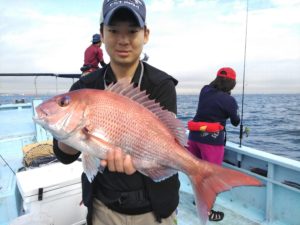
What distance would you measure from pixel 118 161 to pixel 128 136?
0.19 m

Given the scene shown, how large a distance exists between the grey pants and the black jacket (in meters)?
0.04

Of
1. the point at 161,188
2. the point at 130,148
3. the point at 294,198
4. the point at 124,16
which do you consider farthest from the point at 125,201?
the point at 294,198

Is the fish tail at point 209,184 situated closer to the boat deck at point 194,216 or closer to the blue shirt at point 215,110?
the boat deck at point 194,216

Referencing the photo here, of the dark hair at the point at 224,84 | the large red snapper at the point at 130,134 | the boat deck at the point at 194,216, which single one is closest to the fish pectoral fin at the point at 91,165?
the large red snapper at the point at 130,134

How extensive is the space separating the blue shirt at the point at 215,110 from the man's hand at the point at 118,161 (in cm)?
338

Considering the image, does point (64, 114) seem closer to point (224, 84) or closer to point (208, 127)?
point (208, 127)

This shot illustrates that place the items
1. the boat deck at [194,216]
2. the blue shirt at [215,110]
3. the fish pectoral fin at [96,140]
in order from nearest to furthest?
the fish pectoral fin at [96,140], the boat deck at [194,216], the blue shirt at [215,110]

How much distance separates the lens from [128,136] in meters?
1.93

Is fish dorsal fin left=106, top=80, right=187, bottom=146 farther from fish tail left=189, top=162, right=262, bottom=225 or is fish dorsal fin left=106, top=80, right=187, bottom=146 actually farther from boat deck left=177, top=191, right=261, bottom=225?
boat deck left=177, top=191, right=261, bottom=225

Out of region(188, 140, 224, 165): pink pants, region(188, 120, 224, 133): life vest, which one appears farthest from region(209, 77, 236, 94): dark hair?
region(188, 140, 224, 165): pink pants

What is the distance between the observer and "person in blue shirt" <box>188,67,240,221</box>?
506 centimetres

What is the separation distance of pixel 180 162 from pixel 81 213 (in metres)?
2.45

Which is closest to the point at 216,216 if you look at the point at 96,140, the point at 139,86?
the point at 139,86

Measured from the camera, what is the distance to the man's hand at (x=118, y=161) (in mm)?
1912
